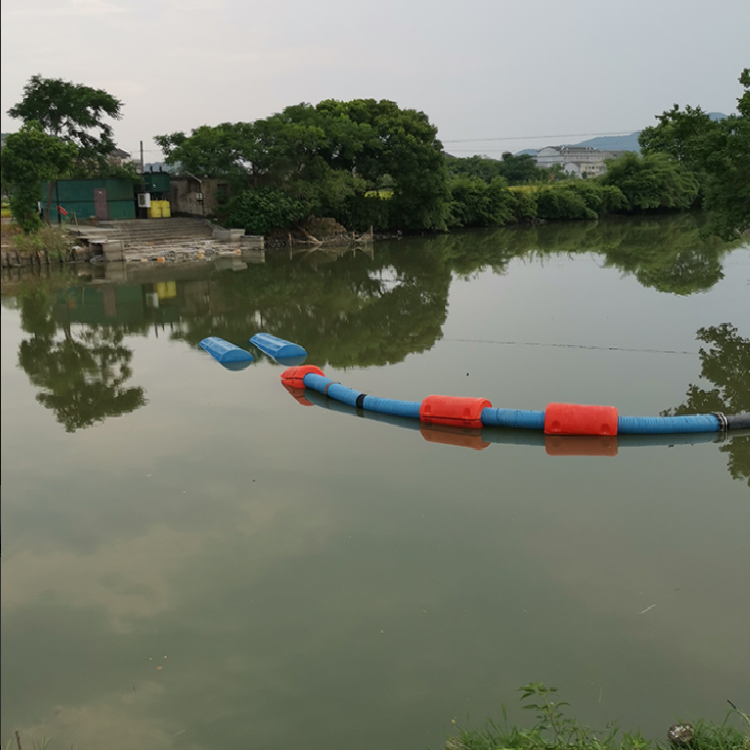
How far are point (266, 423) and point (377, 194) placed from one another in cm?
2312

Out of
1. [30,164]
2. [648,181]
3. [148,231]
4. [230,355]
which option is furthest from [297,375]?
[648,181]

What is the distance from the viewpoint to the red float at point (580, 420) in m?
7.53

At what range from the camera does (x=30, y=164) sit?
19891 mm

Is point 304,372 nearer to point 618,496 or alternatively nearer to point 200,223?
point 618,496

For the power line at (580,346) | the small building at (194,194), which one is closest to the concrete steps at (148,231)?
the small building at (194,194)

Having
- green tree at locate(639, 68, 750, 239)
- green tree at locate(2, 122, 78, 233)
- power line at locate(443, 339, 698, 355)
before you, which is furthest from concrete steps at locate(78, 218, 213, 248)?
green tree at locate(639, 68, 750, 239)

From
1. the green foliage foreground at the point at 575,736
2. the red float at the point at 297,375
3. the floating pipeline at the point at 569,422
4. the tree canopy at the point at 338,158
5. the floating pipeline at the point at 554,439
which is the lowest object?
the green foliage foreground at the point at 575,736

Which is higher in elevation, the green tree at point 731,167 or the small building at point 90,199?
the small building at point 90,199

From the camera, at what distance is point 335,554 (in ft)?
17.6

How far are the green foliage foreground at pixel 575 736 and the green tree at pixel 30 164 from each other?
19.4 meters

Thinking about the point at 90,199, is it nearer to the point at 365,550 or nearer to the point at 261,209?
the point at 261,209

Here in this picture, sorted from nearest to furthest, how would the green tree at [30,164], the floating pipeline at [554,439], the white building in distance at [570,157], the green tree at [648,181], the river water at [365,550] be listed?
the river water at [365,550]
the floating pipeline at [554,439]
the green tree at [30,164]
the green tree at [648,181]
the white building in distance at [570,157]

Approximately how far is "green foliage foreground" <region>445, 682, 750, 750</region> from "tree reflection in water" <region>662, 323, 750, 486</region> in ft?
11.6

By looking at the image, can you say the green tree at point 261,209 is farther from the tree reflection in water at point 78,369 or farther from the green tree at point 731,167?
the green tree at point 731,167
